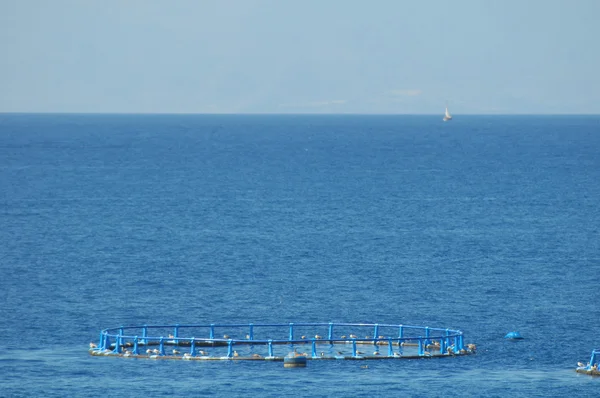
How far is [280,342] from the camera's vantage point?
7544cm

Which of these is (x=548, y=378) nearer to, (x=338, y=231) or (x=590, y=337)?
(x=590, y=337)

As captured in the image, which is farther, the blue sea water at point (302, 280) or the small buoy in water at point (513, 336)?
the small buoy in water at point (513, 336)

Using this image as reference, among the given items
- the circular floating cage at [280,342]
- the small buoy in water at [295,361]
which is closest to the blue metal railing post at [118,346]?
the circular floating cage at [280,342]

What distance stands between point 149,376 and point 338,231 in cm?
6690

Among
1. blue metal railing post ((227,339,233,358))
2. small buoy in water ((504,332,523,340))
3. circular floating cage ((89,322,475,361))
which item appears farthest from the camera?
small buoy in water ((504,332,523,340))

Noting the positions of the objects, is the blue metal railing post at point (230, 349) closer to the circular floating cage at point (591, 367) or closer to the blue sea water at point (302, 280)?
the blue sea water at point (302, 280)

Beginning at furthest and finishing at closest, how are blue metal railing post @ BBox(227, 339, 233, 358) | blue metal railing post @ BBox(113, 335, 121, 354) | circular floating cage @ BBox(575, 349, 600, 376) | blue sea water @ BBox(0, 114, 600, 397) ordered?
blue metal railing post @ BBox(113, 335, 121, 354) < blue metal railing post @ BBox(227, 339, 233, 358) < circular floating cage @ BBox(575, 349, 600, 376) < blue sea water @ BBox(0, 114, 600, 397)

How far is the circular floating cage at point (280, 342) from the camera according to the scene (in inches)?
2844

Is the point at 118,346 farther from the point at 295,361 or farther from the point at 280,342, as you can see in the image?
the point at 295,361

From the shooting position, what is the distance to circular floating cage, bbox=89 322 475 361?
72.2 metres

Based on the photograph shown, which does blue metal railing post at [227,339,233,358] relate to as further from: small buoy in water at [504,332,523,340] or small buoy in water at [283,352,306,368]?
small buoy in water at [504,332,523,340]

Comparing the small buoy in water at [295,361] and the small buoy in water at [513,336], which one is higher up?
the small buoy in water at [513,336]

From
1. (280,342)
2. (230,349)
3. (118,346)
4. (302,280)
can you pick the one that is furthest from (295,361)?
(302,280)

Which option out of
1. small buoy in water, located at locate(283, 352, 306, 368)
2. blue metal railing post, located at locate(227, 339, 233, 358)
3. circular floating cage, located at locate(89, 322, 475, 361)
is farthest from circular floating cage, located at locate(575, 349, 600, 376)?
blue metal railing post, located at locate(227, 339, 233, 358)
